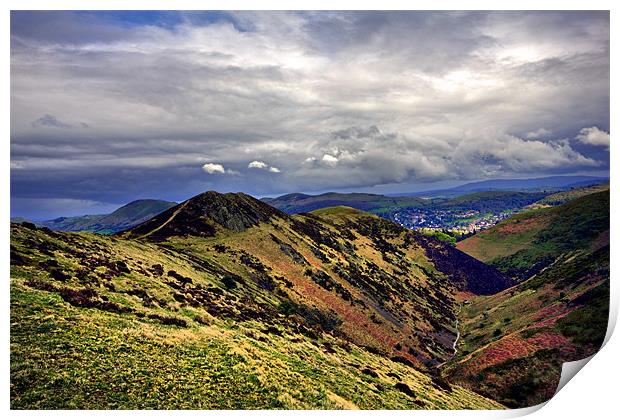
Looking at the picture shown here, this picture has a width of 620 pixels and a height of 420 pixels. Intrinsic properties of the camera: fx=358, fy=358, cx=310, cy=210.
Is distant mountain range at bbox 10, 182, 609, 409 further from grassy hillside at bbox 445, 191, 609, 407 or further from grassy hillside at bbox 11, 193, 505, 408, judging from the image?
grassy hillside at bbox 445, 191, 609, 407

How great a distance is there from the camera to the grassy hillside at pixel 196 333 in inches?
939

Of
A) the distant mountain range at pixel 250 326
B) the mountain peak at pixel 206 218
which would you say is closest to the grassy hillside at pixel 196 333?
the distant mountain range at pixel 250 326

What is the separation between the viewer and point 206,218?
315ft

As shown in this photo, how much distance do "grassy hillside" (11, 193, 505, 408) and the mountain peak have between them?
2.33 meters

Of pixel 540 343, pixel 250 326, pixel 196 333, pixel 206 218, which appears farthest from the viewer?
pixel 206 218

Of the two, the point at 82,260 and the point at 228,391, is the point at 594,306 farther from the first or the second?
the point at 82,260

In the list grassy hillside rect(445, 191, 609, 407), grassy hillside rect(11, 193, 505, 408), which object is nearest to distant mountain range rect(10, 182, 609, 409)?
grassy hillside rect(11, 193, 505, 408)

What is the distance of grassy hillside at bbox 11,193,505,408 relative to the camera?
939 inches

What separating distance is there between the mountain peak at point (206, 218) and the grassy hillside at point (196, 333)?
233 cm

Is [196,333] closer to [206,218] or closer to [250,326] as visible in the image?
[250,326]

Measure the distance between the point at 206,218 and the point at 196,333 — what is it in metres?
66.9

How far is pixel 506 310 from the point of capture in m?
99.4

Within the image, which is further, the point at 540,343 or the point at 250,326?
the point at 540,343

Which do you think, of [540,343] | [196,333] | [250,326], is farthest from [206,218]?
[540,343]
